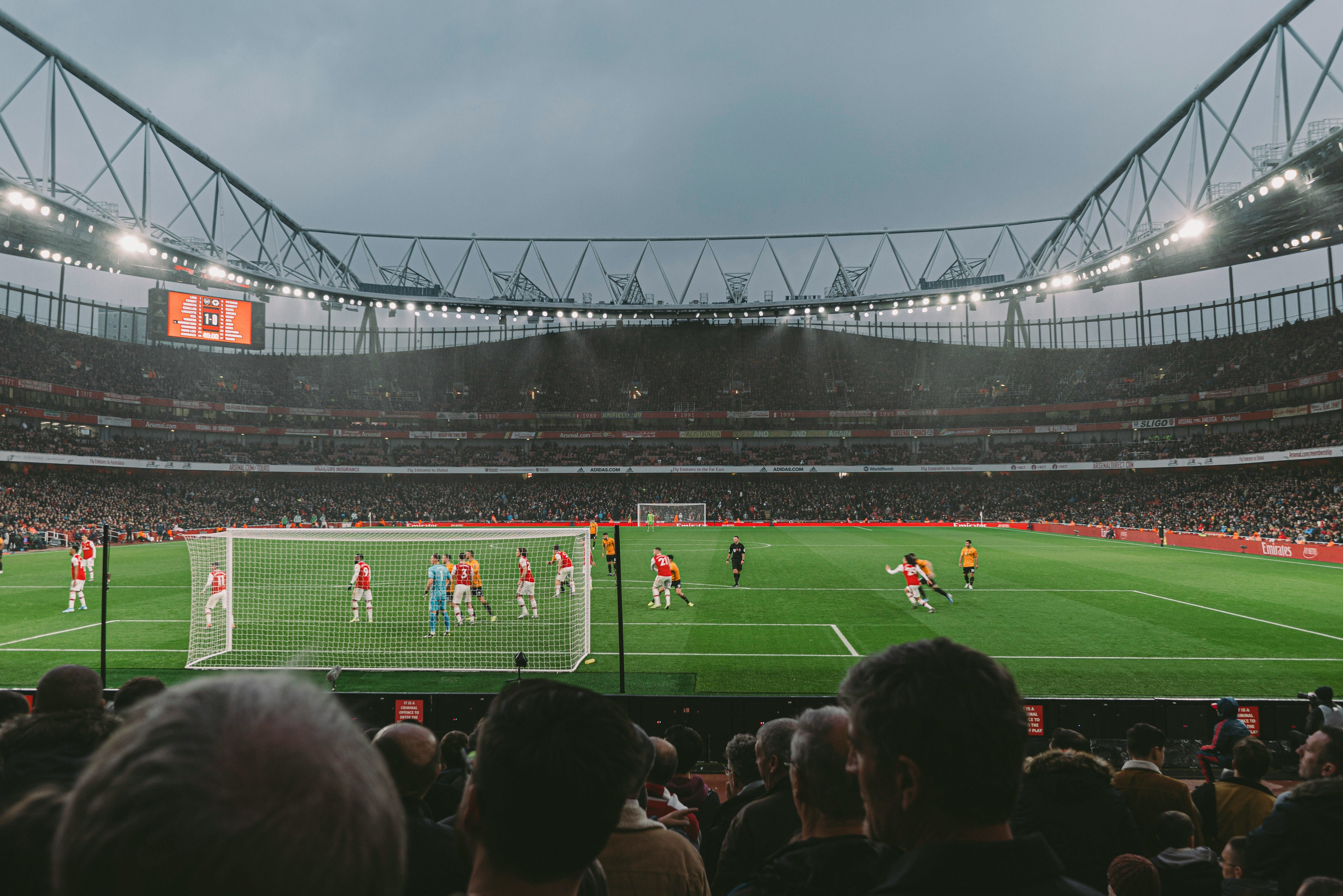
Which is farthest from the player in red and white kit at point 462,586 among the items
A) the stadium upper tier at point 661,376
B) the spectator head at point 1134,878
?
the stadium upper tier at point 661,376

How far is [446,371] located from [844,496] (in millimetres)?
47965

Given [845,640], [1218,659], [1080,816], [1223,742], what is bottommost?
[1218,659]

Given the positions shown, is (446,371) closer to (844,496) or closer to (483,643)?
(844,496)

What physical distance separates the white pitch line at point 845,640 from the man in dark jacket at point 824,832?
509 inches

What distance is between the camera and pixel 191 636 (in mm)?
15062

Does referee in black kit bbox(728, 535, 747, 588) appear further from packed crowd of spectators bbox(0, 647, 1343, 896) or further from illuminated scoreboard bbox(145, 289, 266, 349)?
illuminated scoreboard bbox(145, 289, 266, 349)

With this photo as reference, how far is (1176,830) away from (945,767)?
13.0 feet

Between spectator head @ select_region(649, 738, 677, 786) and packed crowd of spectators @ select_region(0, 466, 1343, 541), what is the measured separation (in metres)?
49.5

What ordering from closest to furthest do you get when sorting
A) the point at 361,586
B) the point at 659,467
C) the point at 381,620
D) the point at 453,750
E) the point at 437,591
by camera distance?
the point at 453,750
the point at 437,591
the point at 361,586
the point at 381,620
the point at 659,467

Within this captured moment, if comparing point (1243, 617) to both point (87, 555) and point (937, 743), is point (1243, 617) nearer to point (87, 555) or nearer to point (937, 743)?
point (937, 743)

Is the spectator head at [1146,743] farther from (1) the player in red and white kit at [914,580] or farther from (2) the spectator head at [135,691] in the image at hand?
(1) the player in red and white kit at [914,580]

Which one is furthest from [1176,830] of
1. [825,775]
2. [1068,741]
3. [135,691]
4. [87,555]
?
[87,555]

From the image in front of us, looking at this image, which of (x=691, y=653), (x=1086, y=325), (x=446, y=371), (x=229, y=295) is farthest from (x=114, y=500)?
(x=1086, y=325)

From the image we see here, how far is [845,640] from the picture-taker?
666 inches
